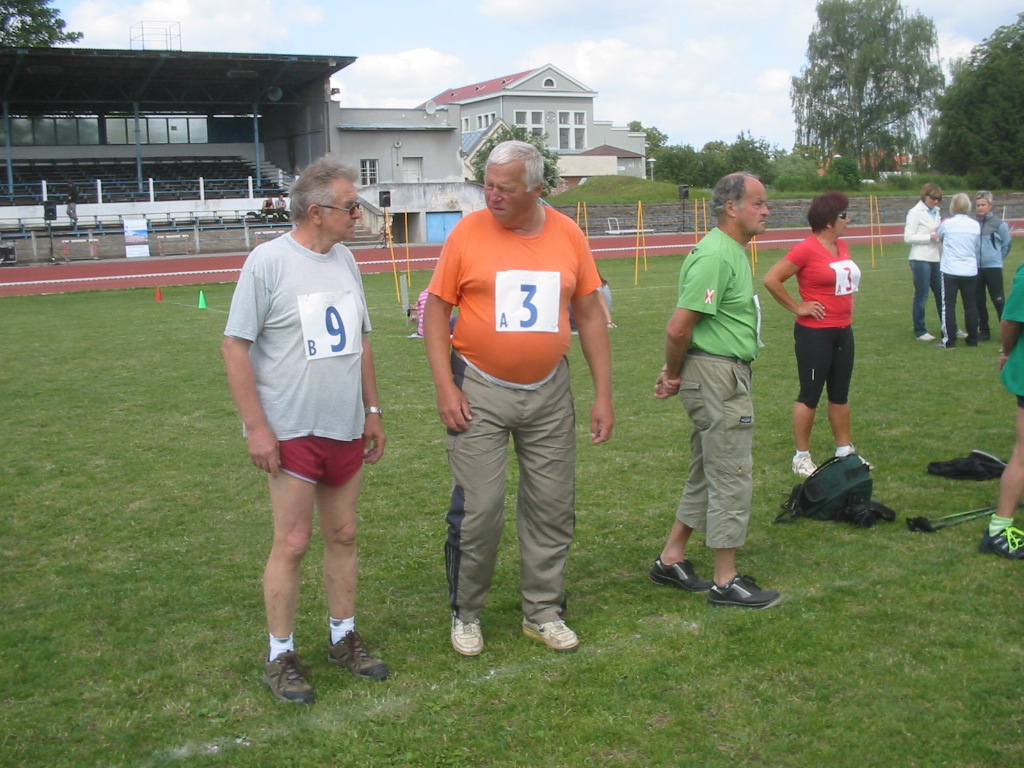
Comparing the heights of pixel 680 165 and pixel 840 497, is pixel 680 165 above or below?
above

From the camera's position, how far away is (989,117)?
57844 millimetres

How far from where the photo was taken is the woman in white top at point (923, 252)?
12180 millimetres

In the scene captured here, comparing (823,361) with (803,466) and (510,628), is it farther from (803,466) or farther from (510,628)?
(510,628)

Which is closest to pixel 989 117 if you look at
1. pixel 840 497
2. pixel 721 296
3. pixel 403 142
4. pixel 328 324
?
pixel 403 142

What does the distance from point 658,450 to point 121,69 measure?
1748 inches

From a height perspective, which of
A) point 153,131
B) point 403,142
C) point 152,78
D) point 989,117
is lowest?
point 403,142

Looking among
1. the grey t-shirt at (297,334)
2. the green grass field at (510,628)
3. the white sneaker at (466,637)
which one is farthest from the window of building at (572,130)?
the grey t-shirt at (297,334)

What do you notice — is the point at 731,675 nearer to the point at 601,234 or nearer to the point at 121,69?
the point at 601,234

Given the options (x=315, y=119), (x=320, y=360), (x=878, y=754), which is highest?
(x=315, y=119)

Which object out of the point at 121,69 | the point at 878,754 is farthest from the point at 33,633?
the point at 121,69

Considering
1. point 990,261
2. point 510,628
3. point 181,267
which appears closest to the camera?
point 510,628

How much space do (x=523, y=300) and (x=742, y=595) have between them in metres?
1.69

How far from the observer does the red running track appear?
27.0m

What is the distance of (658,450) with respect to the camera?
746 centimetres
